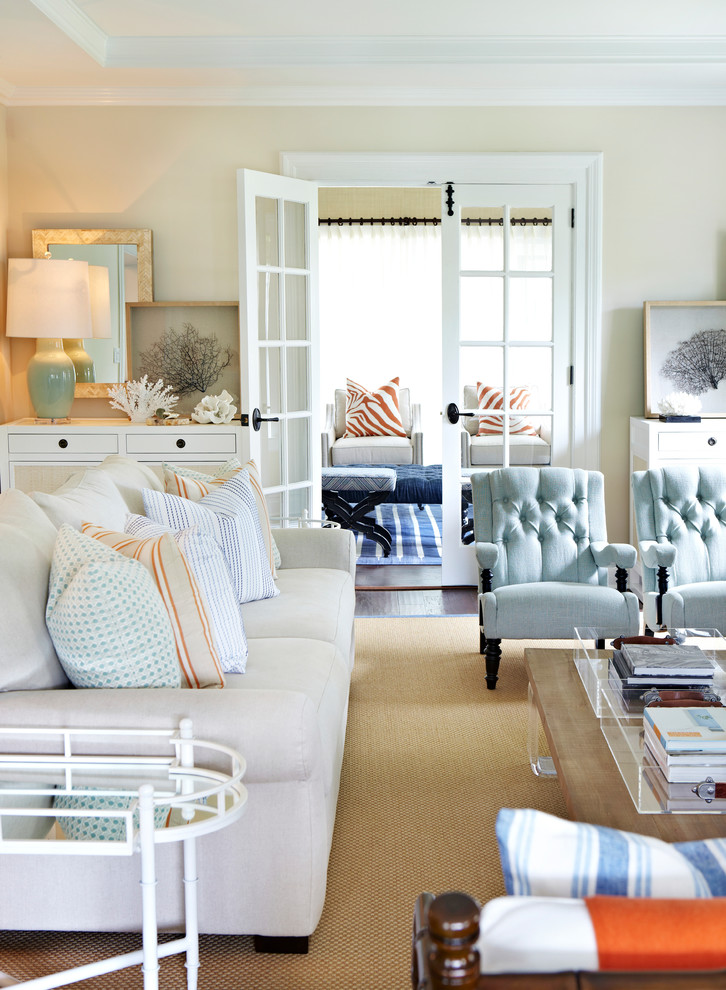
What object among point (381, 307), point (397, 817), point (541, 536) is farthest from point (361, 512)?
point (397, 817)

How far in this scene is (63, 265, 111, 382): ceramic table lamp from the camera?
5.08 meters

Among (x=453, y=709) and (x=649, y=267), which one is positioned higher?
(x=649, y=267)

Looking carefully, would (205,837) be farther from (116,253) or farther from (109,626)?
(116,253)

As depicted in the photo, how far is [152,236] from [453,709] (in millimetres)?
3121

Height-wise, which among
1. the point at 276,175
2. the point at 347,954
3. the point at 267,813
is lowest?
the point at 347,954

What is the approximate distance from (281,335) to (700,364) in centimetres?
230

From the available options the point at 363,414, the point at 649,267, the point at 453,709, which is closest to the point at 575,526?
the point at 453,709

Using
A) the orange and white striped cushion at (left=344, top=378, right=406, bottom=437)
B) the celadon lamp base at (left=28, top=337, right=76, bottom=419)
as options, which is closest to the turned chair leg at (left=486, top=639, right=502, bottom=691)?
the celadon lamp base at (left=28, top=337, right=76, bottom=419)

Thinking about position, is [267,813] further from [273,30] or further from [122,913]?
[273,30]

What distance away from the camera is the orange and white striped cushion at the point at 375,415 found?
7957 millimetres

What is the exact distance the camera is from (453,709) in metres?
3.51

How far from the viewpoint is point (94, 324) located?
5.10 meters

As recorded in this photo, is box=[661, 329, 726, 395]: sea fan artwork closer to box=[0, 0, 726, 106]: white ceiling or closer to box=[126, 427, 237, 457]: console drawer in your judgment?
box=[0, 0, 726, 106]: white ceiling

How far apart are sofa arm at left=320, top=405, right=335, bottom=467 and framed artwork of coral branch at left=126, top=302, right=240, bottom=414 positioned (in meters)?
2.16
